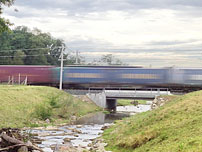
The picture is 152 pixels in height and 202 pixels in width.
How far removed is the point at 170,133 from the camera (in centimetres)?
1866

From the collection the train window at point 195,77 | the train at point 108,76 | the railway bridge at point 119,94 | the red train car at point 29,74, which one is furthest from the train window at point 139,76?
the red train car at point 29,74

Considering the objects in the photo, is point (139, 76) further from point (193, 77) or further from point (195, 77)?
point (195, 77)

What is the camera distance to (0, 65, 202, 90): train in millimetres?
60812

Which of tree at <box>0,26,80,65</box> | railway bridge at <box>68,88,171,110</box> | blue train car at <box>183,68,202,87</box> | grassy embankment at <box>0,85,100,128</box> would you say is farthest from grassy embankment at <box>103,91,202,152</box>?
tree at <box>0,26,80,65</box>

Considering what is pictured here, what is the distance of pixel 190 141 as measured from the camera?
15500 millimetres

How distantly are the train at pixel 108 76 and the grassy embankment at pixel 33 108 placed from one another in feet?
40.3

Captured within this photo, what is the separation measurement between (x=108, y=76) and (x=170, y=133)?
46.3 m

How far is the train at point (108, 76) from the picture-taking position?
60812 mm

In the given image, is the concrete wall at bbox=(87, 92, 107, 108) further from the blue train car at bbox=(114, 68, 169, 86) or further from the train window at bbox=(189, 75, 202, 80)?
the train window at bbox=(189, 75, 202, 80)

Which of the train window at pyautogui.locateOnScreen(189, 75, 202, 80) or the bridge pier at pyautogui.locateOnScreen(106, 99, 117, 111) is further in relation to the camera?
the bridge pier at pyautogui.locateOnScreen(106, 99, 117, 111)

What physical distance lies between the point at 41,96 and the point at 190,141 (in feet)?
116

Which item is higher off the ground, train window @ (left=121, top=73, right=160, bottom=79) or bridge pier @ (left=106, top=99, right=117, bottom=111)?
train window @ (left=121, top=73, right=160, bottom=79)

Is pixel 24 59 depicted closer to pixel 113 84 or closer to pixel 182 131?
pixel 113 84

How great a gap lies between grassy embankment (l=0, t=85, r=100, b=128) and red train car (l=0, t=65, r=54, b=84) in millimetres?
14256
